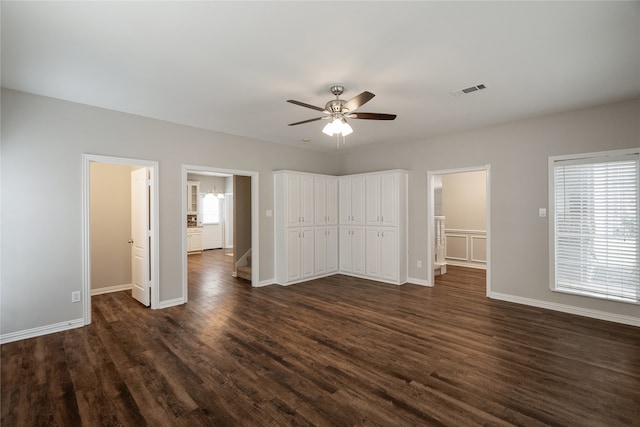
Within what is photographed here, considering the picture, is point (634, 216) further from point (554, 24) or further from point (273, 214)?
point (273, 214)

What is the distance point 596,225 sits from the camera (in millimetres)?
3975

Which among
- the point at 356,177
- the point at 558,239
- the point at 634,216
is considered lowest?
the point at 558,239

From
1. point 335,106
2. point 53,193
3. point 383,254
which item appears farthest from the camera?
point 383,254

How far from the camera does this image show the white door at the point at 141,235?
4492 millimetres

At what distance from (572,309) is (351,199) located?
13.5ft

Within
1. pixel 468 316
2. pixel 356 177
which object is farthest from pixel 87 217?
pixel 468 316

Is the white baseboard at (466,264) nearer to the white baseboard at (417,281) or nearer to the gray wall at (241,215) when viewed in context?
the white baseboard at (417,281)

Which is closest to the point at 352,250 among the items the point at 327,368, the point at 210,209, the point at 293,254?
the point at 293,254

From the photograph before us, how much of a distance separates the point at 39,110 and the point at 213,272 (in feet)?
15.0

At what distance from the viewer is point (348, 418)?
209 cm

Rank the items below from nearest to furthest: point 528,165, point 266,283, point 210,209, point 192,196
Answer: point 528,165 < point 266,283 < point 192,196 < point 210,209

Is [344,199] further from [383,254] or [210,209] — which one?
[210,209]

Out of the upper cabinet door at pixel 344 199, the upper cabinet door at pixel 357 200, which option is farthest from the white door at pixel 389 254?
the upper cabinet door at pixel 344 199

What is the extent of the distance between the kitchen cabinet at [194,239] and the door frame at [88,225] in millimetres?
5937
